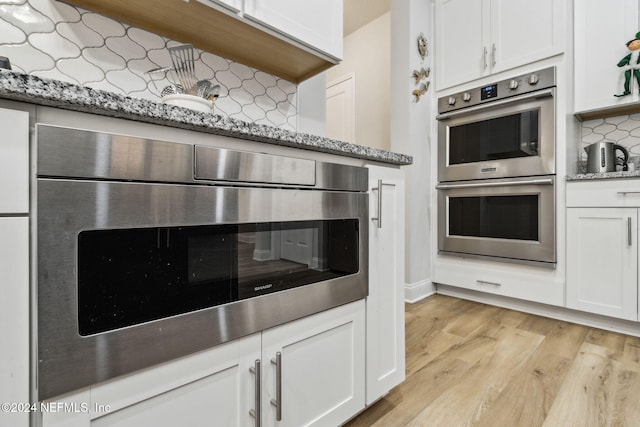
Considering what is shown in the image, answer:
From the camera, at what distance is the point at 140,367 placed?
0.53 m

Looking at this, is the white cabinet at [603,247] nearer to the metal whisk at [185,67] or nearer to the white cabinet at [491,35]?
the white cabinet at [491,35]

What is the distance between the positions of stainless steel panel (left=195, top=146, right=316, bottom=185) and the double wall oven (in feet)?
6.07

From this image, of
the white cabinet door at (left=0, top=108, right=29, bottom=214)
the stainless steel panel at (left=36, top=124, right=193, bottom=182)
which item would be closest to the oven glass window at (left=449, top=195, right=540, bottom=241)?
the stainless steel panel at (left=36, top=124, right=193, bottom=182)

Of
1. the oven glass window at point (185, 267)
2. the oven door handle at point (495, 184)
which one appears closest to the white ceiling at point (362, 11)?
the oven door handle at point (495, 184)

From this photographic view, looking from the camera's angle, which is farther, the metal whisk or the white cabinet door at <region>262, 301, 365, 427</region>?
the metal whisk

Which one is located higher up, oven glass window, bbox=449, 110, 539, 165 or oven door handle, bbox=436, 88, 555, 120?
oven door handle, bbox=436, 88, 555, 120

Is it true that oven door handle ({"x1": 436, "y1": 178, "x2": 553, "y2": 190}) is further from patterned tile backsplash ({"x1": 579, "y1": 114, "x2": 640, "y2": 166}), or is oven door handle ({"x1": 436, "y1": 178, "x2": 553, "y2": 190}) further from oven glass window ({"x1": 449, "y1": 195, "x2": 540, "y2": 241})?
patterned tile backsplash ({"x1": 579, "y1": 114, "x2": 640, "y2": 166})

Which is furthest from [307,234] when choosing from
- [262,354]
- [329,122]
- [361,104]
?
[329,122]

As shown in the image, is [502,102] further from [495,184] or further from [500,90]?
[495,184]

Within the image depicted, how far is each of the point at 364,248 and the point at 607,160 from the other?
1913 millimetres

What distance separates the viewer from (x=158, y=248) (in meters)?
0.56

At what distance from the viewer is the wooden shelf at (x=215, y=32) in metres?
0.96

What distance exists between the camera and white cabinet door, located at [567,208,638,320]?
164 centimetres

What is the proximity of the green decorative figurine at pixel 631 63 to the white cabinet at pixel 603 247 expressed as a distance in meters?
0.60
